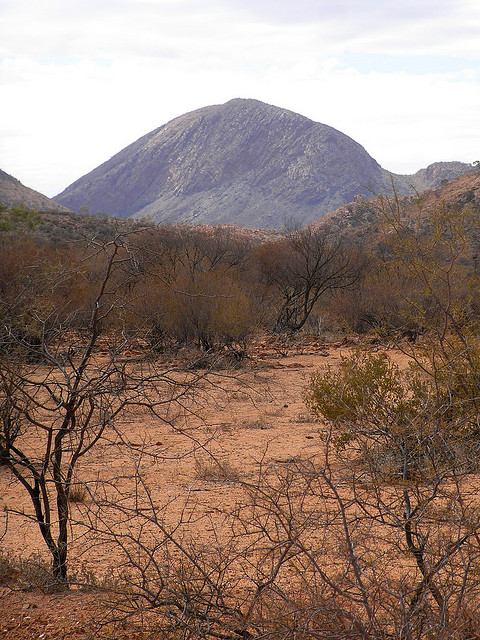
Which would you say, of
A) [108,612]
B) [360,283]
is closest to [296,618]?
[108,612]

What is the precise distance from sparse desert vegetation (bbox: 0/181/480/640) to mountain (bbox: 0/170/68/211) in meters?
58.4

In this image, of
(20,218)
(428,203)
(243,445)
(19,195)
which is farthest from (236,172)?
(243,445)

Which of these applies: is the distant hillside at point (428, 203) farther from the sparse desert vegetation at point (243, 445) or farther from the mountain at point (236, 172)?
the mountain at point (236, 172)

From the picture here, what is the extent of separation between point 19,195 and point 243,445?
79835 millimetres

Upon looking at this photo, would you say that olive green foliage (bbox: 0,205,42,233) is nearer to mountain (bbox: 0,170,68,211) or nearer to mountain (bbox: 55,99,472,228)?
mountain (bbox: 0,170,68,211)

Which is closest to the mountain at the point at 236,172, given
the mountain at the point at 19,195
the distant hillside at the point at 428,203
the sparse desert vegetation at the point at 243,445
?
the mountain at the point at 19,195

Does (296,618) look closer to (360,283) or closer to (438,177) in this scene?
(360,283)

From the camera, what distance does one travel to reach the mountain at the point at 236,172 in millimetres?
125250

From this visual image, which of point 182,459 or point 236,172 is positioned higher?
point 236,172

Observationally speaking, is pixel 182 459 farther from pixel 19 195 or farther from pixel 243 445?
pixel 19 195

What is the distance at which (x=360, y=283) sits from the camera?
76.6ft

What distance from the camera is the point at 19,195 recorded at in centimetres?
8138

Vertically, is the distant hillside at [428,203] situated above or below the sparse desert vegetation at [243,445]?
above

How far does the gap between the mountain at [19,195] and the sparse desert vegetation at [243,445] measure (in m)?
58.4
